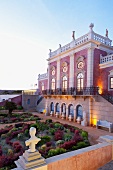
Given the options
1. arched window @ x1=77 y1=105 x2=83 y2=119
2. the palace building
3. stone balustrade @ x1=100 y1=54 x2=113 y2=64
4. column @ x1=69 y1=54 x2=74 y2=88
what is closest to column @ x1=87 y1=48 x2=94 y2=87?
the palace building

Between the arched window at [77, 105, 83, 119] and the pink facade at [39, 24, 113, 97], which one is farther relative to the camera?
the arched window at [77, 105, 83, 119]

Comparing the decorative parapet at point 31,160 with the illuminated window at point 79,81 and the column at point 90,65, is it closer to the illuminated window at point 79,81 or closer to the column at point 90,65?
the column at point 90,65

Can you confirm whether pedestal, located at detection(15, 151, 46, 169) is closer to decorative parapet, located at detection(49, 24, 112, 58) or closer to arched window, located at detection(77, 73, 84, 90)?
arched window, located at detection(77, 73, 84, 90)

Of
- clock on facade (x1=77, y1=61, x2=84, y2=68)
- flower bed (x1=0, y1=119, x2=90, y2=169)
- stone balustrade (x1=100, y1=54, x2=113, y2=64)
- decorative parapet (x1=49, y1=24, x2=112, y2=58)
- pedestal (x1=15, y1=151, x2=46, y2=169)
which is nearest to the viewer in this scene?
pedestal (x1=15, y1=151, x2=46, y2=169)

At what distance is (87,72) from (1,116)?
11600mm

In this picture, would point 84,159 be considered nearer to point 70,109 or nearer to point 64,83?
point 70,109

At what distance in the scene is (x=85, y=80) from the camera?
49.8 feet

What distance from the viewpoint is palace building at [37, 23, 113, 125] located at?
13.4 meters

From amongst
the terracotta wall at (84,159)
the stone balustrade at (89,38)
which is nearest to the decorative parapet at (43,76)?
the stone balustrade at (89,38)

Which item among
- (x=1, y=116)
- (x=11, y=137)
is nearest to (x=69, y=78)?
(x=1, y=116)

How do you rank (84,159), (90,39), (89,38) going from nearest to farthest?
(84,159) < (90,39) < (89,38)

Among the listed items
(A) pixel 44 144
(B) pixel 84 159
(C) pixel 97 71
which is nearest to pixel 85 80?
(C) pixel 97 71

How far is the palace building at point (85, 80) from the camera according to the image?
13.4 metres

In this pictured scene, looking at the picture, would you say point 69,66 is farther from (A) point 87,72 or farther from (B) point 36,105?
Result: (B) point 36,105
